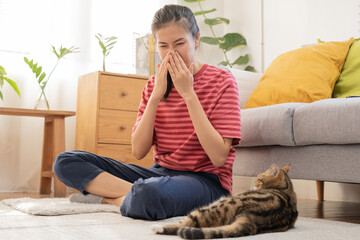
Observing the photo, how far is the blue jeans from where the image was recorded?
4.29 feet

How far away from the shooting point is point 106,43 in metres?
3.15

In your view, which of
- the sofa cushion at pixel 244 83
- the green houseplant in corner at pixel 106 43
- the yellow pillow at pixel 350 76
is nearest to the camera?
the yellow pillow at pixel 350 76

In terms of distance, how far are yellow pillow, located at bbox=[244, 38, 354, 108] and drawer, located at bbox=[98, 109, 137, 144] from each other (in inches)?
33.1

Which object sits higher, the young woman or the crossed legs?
the young woman

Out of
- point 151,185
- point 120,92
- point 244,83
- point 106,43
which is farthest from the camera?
point 106,43

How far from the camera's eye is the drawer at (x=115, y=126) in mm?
2664

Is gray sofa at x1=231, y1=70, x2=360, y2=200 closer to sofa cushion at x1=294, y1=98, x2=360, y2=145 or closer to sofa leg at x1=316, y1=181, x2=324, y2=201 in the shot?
sofa cushion at x1=294, y1=98, x2=360, y2=145

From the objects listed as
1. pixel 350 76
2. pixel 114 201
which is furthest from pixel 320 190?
pixel 114 201

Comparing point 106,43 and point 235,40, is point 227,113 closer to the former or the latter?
point 106,43

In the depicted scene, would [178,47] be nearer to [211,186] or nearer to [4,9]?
[211,186]

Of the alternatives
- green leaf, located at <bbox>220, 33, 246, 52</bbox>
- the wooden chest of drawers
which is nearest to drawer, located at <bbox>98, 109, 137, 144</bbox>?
the wooden chest of drawers

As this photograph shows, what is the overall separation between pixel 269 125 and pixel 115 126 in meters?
1.16

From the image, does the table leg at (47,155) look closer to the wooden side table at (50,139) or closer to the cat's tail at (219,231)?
the wooden side table at (50,139)

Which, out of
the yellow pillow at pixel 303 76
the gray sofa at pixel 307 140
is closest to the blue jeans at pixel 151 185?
the gray sofa at pixel 307 140
